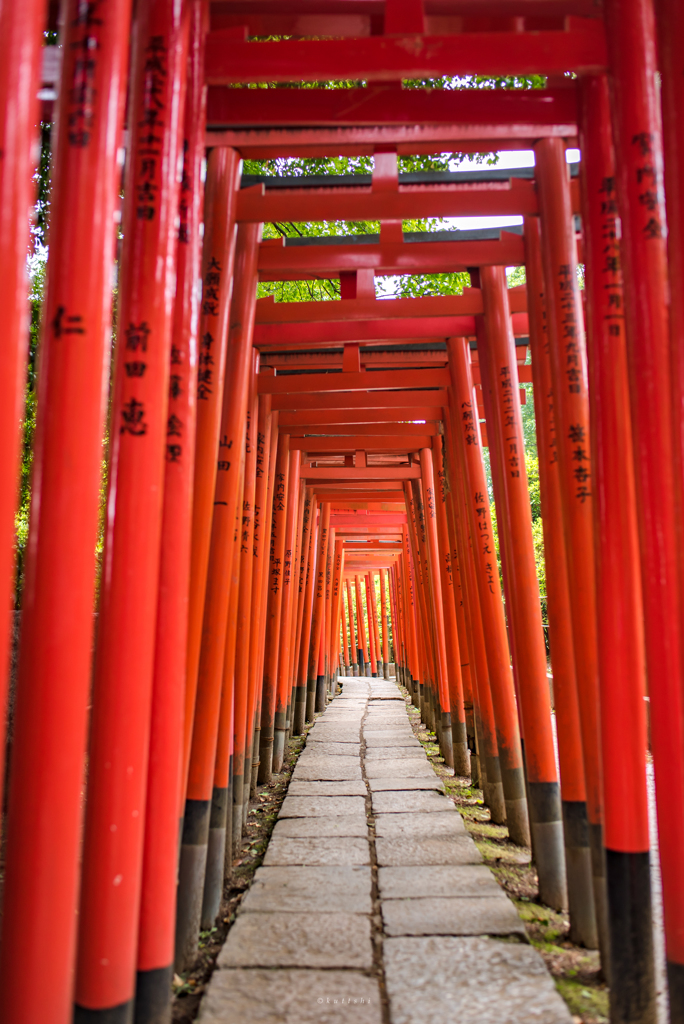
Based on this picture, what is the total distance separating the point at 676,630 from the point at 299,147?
3275mm

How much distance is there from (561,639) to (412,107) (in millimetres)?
2729

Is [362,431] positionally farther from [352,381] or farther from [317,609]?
[317,609]

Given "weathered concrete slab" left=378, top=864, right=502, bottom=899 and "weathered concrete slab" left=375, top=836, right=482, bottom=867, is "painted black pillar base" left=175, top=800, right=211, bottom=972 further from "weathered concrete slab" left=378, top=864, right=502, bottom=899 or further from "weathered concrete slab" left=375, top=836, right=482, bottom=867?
"weathered concrete slab" left=375, top=836, right=482, bottom=867

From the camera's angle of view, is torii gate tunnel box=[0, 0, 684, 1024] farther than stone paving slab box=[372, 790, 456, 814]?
No

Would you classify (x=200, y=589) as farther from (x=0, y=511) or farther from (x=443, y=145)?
(x=443, y=145)

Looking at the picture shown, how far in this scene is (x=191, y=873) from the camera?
3383 millimetres

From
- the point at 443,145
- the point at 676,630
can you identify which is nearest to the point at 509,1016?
the point at 676,630

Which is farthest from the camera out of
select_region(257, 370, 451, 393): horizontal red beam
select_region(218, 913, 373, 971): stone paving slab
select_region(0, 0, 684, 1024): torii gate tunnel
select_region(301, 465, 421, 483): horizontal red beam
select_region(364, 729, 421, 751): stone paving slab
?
select_region(301, 465, 421, 483): horizontal red beam

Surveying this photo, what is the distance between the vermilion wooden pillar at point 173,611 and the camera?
2.40 metres

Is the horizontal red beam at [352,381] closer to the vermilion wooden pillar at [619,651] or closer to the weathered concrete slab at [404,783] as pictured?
the weathered concrete slab at [404,783]

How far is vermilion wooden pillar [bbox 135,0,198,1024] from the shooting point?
2404 millimetres

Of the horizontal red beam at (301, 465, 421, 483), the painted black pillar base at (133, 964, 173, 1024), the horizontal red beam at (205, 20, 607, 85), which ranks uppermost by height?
the horizontal red beam at (205, 20, 607, 85)

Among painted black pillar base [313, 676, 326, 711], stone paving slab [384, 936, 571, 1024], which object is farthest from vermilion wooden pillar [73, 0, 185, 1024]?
painted black pillar base [313, 676, 326, 711]

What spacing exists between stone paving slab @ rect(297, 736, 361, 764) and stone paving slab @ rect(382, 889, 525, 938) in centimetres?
415
